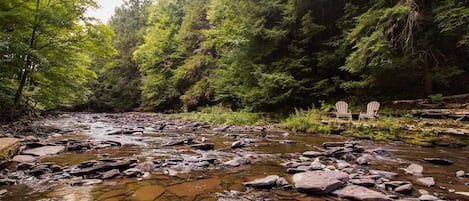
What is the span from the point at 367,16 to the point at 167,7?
2305 cm

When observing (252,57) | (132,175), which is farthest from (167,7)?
(132,175)

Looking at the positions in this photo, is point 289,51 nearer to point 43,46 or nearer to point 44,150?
point 43,46

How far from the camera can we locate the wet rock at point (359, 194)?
2705 mm

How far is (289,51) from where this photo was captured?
12.5m

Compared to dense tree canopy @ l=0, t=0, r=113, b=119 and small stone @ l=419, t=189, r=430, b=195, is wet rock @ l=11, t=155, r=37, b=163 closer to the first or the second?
dense tree canopy @ l=0, t=0, r=113, b=119

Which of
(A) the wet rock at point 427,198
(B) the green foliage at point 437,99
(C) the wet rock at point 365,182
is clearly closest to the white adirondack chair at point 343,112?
(B) the green foliage at point 437,99

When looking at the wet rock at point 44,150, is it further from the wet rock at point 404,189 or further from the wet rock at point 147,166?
the wet rock at point 404,189

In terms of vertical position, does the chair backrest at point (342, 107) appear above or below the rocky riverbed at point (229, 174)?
above

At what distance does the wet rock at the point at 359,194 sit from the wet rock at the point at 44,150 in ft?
16.3

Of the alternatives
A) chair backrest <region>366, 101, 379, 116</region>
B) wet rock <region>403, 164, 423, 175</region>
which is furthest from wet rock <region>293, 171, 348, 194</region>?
chair backrest <region>366, 101, 379, 116</region>

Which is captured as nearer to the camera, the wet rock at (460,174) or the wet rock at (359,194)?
the wet rock at (359,194)

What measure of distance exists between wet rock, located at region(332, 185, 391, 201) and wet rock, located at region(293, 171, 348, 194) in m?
0.09

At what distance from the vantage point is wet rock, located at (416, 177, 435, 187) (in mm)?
3278

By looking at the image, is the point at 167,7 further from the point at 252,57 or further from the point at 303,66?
the point at 303,66
